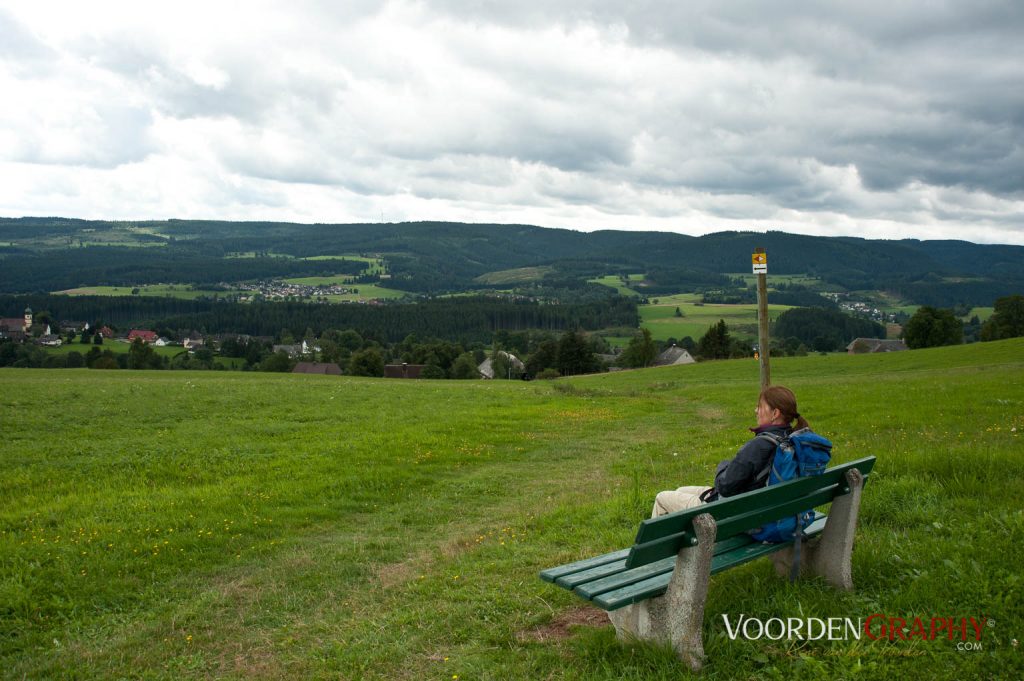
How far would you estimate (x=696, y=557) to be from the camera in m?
4.60

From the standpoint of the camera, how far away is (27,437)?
16.2 metres

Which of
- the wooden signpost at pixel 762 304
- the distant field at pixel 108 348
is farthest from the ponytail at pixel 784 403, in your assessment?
the distant field at pixel 108 348

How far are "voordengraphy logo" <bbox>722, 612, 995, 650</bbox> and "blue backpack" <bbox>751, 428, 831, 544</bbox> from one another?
0.74m

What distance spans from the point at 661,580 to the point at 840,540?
171 cm

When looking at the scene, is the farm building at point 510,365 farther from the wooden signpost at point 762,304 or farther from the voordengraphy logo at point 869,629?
the voordengraphy logo at point 869,629

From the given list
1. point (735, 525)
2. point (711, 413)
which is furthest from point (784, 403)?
point (711, 413)

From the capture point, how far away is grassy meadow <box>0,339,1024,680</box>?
5125mm

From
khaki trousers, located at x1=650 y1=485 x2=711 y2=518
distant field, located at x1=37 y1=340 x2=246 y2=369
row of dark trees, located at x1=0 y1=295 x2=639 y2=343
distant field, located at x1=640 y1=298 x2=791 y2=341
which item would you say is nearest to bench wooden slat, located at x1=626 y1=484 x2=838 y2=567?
khaki trousers, located at x1=650 y1=485 x2=711 y2=518

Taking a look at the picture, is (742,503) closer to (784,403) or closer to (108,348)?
(784,403)

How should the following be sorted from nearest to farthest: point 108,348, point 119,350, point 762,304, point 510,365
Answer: point 762,304
point 510,365
point 108,348
point 119,350

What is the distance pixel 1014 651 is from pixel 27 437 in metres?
18.7

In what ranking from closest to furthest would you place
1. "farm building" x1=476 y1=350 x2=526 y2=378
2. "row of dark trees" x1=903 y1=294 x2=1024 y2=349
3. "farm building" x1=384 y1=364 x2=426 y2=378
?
"row of dark trees" x1=903 y1=294 x2=1024 y2=349 → "farm building" x1=384 y1=364 x2=426 y2=378 → "farm building" x1=476 y1=350 x2=526 y2=378

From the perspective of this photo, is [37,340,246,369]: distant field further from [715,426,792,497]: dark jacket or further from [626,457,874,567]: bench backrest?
[626,457,874,567]: bench backrest

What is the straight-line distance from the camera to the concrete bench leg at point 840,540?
5.57 metres
